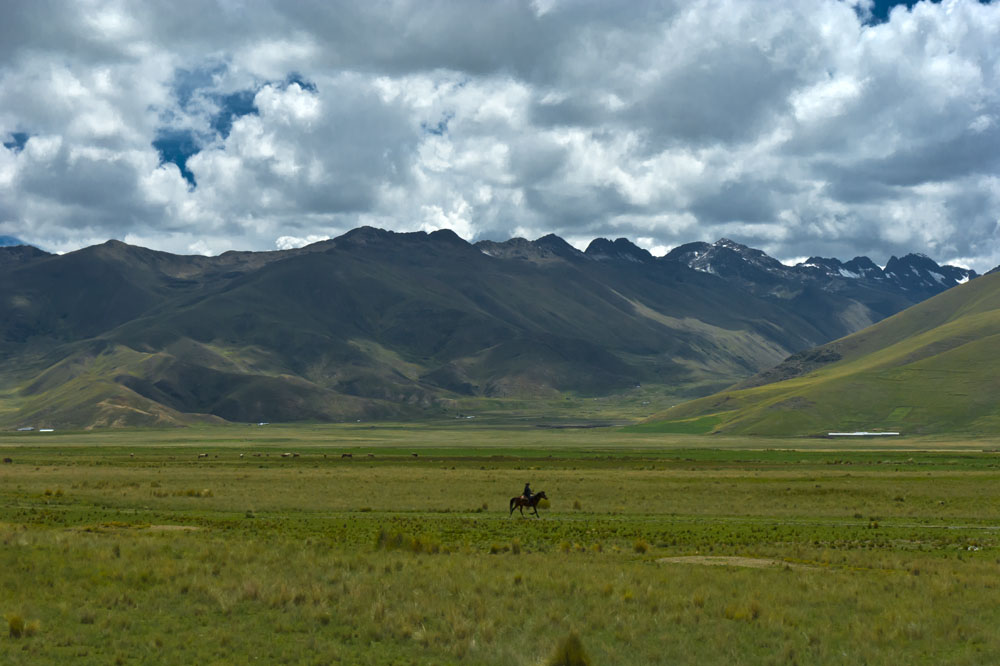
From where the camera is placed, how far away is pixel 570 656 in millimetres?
17500

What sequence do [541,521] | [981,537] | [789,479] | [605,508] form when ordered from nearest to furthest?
[981,537], [541,521], [605,508], [789,479]

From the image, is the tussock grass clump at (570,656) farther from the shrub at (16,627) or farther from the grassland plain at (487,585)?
the shrub at (16,627)

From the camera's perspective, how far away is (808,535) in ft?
127

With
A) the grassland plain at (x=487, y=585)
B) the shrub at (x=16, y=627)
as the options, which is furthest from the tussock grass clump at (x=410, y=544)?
the shrub at (x=16, y=627)

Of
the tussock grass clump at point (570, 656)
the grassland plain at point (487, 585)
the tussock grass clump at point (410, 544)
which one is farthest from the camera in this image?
the tussock grass clump at point (410, 544)

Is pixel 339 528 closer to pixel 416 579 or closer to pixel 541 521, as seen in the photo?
pixel 541 521

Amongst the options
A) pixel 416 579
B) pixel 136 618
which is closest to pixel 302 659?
pixel 136 618

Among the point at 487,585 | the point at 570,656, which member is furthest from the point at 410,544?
the point at 570,656

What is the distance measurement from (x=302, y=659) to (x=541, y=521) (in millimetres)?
27156

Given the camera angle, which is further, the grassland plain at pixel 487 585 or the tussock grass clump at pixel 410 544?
the tussock grass clump at pixel 410 544

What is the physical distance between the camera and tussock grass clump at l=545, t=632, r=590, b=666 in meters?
17.4

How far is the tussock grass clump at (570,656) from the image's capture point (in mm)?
17422

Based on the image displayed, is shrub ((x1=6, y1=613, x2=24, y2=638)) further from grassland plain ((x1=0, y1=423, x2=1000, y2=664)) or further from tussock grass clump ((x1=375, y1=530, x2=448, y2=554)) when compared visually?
tussock grass clump ((x1=375, y1=530, x2=448, y2=554))

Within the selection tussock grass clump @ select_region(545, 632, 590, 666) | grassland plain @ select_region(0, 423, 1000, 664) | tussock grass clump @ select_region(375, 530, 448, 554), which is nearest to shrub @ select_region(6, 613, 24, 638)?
grassland plain @ select_region(0, 423, 1000, 664)
